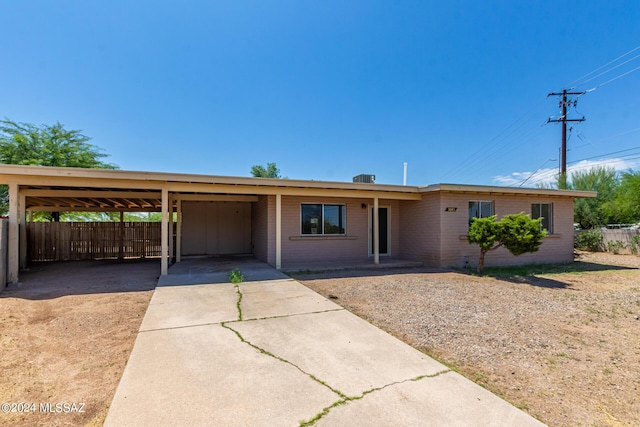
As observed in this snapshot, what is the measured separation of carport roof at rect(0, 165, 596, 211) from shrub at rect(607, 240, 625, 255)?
592 cm

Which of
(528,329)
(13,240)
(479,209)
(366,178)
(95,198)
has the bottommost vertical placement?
(528,329)

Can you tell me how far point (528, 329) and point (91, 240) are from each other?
15.0 meters

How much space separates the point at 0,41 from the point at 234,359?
11155 mm

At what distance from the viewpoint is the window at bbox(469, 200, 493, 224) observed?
10305 mm

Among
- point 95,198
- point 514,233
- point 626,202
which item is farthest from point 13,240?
point 626,202

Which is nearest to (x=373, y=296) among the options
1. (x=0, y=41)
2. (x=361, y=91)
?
(x=361, y=91)

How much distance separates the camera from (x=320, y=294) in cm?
611

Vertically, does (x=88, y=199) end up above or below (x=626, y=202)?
below

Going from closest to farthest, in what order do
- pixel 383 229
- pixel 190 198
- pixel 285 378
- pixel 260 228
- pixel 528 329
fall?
pixel 285 378 < pixel 528 329 < pixel 190 198 < pixel 260 228 < pixel 383 229

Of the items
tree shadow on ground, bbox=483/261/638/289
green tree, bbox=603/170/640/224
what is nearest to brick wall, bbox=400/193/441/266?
tree shadow on ground, bbox=483/261/638/289

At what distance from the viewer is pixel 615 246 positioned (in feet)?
48.6

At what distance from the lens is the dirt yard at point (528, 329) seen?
2590 mm

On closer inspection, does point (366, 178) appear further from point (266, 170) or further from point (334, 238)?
point (266, 170)

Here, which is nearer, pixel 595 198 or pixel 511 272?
pixel 511 272
